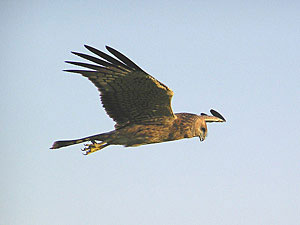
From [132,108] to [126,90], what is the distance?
634mm

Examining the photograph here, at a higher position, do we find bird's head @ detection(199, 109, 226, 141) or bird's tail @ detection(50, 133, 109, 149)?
bird's head @ detection(199, 109, 226, 141)

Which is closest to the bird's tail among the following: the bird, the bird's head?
the bird

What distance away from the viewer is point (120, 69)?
33.0 feet

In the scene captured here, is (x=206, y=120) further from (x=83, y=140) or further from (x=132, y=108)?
(x=83, y=140)

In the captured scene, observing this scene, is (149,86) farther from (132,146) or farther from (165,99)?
(132,146)

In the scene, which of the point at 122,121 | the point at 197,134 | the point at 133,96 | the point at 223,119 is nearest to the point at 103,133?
the point at 122,121

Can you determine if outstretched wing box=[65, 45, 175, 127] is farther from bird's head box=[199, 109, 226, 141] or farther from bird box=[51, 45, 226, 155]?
bird's head box=[199, 109, 226, 141]

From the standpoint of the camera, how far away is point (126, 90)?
34.8 feet

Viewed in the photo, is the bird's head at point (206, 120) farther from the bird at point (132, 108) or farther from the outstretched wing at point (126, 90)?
Answer: the outstretched wing at point (126, 90)

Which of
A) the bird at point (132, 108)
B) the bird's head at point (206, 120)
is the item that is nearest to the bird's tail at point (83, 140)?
the bird at point (132, 108)

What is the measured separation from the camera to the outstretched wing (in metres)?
9.91

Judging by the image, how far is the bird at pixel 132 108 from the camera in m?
10.1

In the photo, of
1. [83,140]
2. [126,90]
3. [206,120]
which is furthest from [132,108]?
[206,120]

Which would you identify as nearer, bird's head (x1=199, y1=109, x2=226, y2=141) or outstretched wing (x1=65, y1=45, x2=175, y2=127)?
outstretched wing (x1=65, y1=45, x2=175, y2=127)
